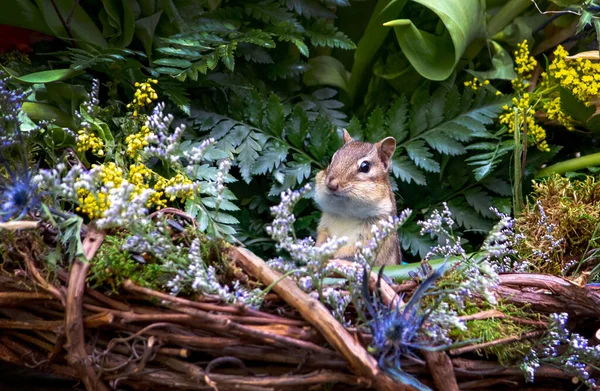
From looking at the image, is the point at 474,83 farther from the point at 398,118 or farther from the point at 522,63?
the point at 398,118

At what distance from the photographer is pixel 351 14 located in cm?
234

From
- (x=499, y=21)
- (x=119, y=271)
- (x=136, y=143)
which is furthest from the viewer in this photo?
(x=499, y=21)

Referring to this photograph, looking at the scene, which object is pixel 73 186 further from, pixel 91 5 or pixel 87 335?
pixel 91 5

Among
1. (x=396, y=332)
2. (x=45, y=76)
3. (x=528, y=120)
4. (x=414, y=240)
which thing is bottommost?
(x=414, y=240)

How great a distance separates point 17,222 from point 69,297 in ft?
0.54

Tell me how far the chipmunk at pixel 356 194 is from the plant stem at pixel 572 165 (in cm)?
53

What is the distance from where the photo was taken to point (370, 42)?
218 centimetres

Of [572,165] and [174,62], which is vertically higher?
[174,62]

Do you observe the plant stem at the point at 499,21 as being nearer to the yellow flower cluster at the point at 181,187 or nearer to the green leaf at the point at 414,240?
the green leaf at the point at 414,240

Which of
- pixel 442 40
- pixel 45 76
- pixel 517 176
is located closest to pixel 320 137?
pixel 442 40

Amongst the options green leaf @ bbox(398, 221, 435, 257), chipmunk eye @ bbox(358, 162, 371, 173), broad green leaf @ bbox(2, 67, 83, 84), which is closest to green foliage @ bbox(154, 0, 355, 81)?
broad green leaf @ bbox(2, 67, 83, 84)

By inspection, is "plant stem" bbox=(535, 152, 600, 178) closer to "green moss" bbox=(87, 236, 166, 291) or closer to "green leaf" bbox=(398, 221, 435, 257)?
"green leaf" bbox=(398, 221, 435, 257)

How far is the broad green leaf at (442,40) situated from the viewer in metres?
1.98

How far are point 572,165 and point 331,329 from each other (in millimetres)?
1298
